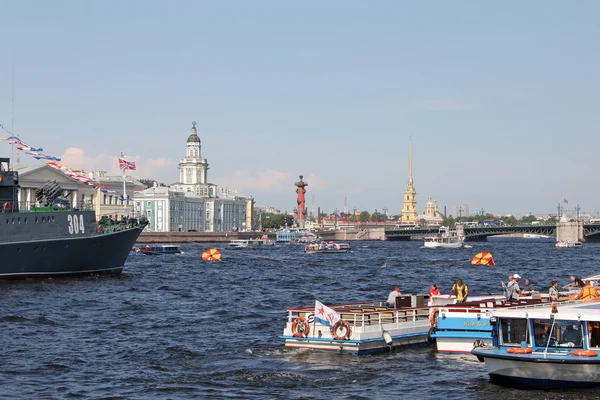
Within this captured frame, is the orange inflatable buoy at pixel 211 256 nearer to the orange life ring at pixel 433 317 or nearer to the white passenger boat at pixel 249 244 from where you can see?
the white passenger boat at pixel 249 244

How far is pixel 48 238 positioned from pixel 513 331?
38502 millimetres

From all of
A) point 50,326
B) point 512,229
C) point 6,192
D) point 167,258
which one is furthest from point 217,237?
point 50,326

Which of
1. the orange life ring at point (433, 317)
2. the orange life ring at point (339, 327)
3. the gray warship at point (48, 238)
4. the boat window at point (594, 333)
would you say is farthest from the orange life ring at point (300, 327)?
the gray warship at point (48, 238)

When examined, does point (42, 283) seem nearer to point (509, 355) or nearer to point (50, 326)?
point (50, 326)

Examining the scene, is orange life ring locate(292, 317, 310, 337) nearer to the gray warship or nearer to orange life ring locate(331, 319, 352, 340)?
orange life ring locate(331, 319, 352, 340)

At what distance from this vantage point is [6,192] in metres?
56.2

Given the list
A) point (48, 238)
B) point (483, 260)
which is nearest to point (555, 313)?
point (48, 238)

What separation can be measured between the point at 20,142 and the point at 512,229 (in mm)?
131907

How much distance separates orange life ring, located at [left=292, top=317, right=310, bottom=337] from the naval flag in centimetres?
58

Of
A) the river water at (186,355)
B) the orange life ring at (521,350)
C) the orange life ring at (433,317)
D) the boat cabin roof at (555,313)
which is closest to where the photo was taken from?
the boat cabin roof at (555,313)

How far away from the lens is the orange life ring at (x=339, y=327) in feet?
87.1

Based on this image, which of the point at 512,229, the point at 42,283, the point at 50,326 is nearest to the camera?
the point at 50,326

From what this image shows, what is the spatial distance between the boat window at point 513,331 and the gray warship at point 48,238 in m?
37.0

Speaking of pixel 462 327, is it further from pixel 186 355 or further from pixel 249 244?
pixel 249 244
